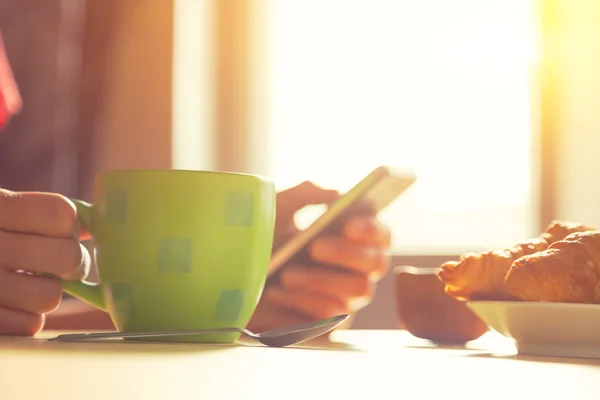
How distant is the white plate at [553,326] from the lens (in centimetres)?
48

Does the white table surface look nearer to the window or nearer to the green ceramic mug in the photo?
the green ceramic mug

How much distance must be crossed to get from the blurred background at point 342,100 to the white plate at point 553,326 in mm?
1765

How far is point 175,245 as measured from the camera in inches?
20.1

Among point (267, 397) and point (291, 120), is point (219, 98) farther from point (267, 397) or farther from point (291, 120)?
point (267, 397)

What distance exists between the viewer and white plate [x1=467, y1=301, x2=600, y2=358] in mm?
481

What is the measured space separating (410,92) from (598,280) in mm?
1948

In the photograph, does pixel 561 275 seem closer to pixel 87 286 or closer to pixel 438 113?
pixel 87 286

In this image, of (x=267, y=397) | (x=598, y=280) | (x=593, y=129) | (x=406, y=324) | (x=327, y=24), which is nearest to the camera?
(x=267, y=397)

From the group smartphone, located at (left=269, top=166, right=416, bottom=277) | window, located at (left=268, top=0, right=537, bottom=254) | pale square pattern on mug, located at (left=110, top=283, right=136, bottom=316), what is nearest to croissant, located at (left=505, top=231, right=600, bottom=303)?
smartphone, located at (left=269, top=166, right=416, bottom=277)

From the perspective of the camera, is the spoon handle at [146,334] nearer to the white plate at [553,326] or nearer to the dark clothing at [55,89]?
the white plate at [553,326]

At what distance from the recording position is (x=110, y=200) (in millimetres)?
522

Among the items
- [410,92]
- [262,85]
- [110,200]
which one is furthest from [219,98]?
[110,200]

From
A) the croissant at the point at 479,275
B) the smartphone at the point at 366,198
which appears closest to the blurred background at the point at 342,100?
the smartphone at the point at 366,198

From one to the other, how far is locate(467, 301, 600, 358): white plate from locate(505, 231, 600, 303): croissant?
21 millimetres
